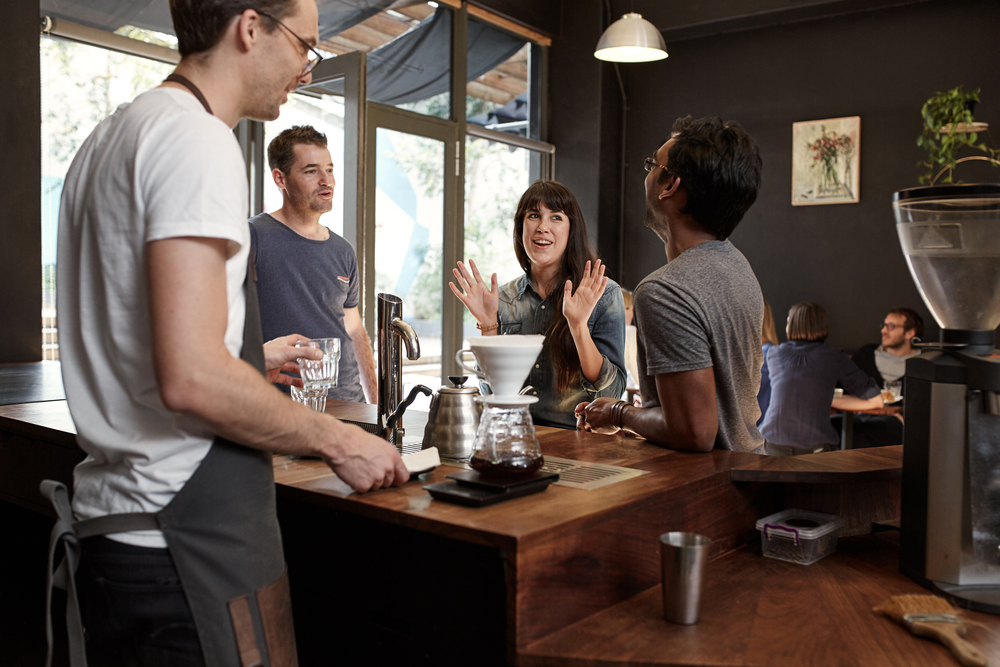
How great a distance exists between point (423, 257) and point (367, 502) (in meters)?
4.30

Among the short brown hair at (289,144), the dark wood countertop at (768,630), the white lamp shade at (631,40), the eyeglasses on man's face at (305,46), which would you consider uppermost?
the white lamp shade at (631,40)

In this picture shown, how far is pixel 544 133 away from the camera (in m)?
6.61

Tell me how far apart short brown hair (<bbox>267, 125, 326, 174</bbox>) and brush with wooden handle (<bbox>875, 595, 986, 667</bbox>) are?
2464mm

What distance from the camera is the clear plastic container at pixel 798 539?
1.50 m

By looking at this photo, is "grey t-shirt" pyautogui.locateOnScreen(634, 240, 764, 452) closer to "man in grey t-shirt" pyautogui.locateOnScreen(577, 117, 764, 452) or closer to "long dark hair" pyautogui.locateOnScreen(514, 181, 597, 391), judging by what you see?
"man in grey t-shirt" pyautogui.locateOnScreen(577, 117, 764, 452)

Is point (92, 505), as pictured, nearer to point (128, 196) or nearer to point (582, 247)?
point (128, 196)

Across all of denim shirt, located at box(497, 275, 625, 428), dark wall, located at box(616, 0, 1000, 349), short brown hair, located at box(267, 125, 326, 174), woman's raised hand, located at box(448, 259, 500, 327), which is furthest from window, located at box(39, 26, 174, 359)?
dark wall, located at box(616, 0, 1000, 349)

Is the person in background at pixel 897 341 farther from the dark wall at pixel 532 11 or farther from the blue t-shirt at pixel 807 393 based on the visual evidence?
the dark wall at pixel 532 11

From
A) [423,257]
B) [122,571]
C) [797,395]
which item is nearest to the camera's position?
[122,571]

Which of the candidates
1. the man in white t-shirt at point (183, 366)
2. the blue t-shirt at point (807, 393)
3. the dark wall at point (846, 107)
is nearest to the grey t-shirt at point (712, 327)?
the man in white t-shirt at point (183, 366)

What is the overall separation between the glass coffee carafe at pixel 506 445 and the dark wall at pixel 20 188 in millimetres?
2891

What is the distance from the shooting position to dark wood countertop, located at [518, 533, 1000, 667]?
1.09 m

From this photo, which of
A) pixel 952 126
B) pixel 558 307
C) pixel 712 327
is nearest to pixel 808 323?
pixel 952 126

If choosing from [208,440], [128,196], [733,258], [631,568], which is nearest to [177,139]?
[128,196]
